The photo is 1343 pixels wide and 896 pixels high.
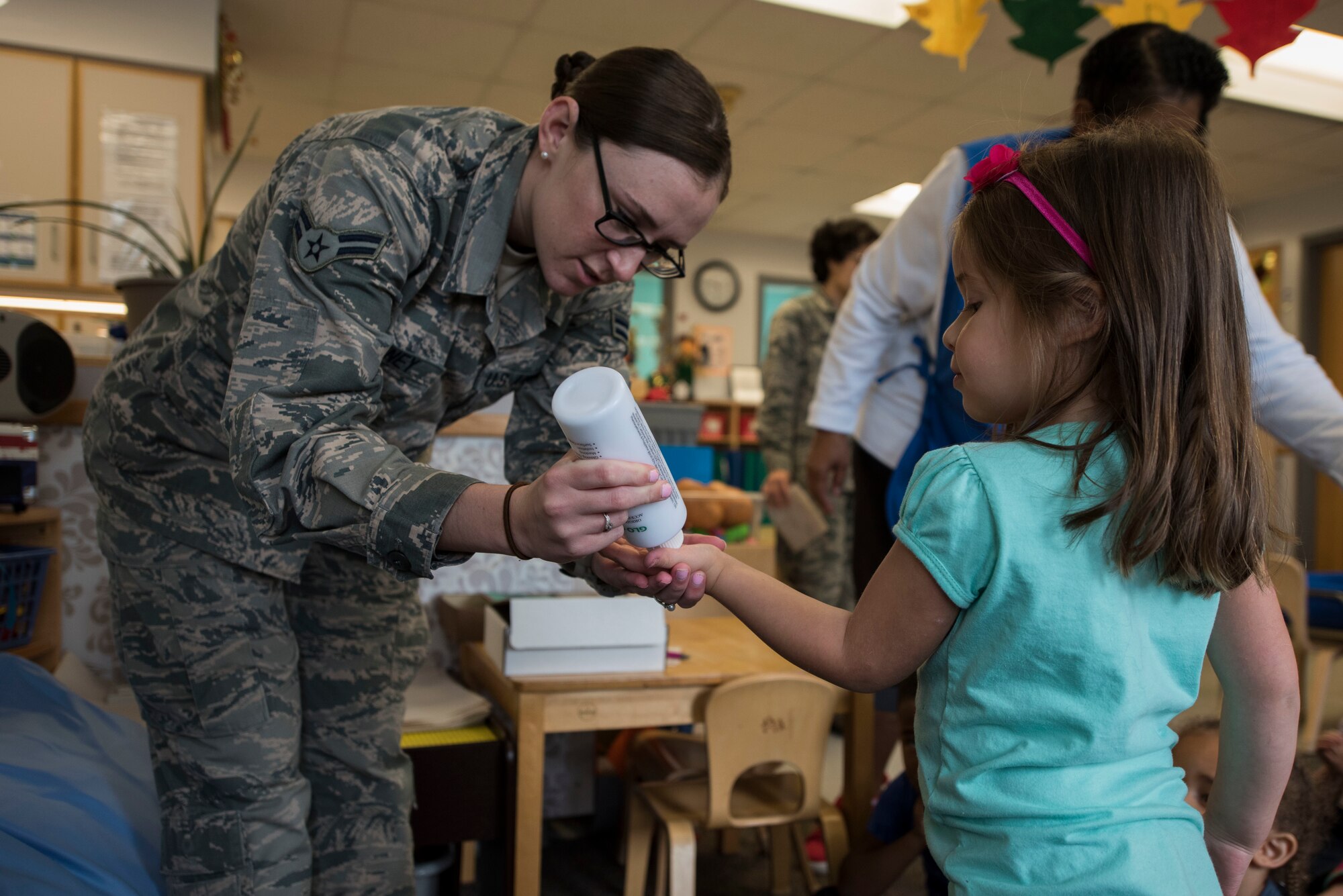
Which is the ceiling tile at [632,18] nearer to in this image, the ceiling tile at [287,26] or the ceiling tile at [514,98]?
the ceiling tile at [514,98]

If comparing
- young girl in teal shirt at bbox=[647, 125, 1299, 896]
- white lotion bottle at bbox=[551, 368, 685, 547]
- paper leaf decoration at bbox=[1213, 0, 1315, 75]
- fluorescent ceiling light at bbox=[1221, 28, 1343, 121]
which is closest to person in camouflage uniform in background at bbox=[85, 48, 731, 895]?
white lotion bottle at bbox=[551, 368, 685, 547]

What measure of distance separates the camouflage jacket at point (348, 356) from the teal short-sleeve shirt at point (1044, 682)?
430 mm

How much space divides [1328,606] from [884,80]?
2.88 metres

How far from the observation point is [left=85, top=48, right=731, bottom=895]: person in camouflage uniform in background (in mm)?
878

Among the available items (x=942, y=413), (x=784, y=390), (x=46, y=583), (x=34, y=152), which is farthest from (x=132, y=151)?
(x=942, y=413)

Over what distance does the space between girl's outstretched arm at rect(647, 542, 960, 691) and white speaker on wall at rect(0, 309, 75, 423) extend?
149 cm

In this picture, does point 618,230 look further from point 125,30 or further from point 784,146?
point 784,146

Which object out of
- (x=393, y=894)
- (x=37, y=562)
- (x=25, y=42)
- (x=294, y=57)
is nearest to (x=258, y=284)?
(x=393, y=894)

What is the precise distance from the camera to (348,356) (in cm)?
87

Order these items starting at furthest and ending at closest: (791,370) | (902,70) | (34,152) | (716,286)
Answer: (716,286) < (902,70) < (34,152) < (791,370)

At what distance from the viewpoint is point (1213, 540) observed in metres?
0.77

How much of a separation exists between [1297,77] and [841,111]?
2177 mm

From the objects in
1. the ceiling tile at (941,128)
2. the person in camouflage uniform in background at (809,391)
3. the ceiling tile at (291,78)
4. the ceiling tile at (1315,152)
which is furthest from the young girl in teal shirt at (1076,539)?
the ceiling tile at (1315,152)

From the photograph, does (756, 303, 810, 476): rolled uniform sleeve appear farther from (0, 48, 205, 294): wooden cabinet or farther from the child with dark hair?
(0, 48, 205, 294): wooden cabinet
